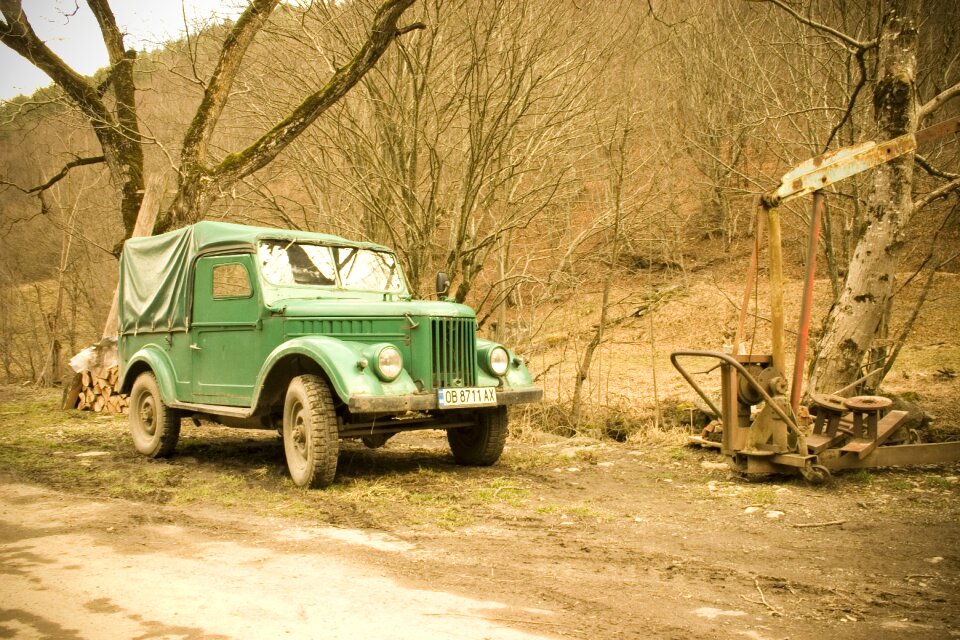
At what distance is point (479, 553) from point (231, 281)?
157 inches

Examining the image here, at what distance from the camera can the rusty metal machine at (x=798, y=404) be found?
550 cm

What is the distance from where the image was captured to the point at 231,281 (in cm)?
705

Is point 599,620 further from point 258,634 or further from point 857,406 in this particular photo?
point 857,406

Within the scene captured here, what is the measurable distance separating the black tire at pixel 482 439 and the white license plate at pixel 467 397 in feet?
1.87

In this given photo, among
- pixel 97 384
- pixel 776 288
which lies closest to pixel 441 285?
pixel 776 288

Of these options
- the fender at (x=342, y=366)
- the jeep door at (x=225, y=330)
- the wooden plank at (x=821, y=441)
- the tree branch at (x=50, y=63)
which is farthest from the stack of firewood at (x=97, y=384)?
the wooden plank at (x=821, y=441)

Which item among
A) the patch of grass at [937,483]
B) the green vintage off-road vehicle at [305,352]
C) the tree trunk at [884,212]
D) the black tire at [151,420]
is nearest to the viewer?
the patch of grass at [937,483]

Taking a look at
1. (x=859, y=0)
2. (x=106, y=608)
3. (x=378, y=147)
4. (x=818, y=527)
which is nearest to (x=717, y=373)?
(x=859, y=0)

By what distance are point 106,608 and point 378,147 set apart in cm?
809

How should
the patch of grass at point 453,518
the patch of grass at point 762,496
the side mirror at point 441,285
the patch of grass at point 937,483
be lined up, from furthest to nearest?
the side mirror at point 441,285 < the patch of grass at point 937,483 < the patch of grass at point 762,496 < the patch of grass at point 453,518

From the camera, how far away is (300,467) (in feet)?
19.9

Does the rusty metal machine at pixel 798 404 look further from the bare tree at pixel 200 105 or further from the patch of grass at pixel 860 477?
the bare tree at pixel 200 105

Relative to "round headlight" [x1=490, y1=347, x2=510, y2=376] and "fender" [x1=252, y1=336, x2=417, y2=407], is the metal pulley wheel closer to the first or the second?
"round headlight" [x1=490, y1=347, x2=510, y2=376]

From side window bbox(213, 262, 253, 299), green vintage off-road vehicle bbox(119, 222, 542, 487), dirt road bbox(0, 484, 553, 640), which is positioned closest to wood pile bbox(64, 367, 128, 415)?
green vintage off-road vehicle bbox(119, 222, 542, 487)
